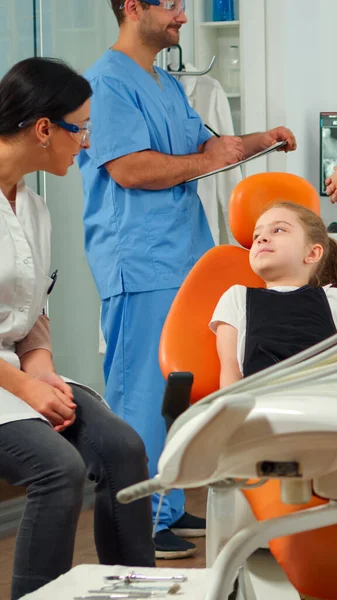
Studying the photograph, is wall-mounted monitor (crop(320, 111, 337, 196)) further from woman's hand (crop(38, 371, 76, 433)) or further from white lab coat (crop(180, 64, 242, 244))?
woman's hand (crop(38, 371, 76, 433))

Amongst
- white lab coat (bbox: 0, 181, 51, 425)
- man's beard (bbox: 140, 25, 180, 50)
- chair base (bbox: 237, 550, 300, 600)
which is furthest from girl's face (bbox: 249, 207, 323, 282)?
man's beard (bbox: 140, 25, 180, 50)

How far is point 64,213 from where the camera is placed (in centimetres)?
316

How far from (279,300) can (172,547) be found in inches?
36.6

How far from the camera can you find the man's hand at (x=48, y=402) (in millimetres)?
1720

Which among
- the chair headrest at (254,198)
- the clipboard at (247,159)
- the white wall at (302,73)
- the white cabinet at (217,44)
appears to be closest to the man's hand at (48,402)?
the chair headrest at (254,198)

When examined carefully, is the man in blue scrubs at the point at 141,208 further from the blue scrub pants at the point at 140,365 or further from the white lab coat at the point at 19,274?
the white lab coat at the point at 19,274

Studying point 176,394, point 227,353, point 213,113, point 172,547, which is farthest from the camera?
point 213,113

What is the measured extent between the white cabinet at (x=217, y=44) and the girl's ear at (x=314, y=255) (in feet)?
6.16

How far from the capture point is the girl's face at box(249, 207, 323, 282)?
1.93m

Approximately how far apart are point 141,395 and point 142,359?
10 cm

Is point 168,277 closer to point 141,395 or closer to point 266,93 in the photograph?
point 141,395

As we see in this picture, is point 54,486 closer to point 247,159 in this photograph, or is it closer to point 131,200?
point 131,200

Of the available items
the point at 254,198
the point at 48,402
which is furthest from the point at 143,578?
the point at 254,198

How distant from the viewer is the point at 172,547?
2520 millimetres
